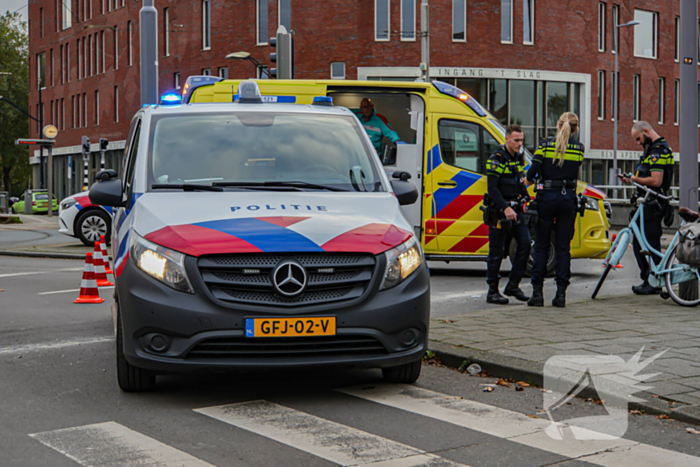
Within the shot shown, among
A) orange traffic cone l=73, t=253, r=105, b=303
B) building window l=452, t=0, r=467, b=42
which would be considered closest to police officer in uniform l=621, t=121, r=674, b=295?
orange traffic cone l=73, t=253, r=105, b=303

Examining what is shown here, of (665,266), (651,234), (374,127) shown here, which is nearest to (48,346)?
(665,266)

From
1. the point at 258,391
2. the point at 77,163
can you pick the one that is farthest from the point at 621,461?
the point at 77,163

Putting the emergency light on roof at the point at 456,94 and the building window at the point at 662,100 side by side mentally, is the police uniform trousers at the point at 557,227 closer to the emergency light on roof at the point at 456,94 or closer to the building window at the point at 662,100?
the emergency light on roof at the point at 456,94

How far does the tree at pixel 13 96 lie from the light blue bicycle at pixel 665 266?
66.6 m

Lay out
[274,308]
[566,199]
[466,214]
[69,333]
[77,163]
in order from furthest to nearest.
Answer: [77,163], [466,214], [566,199], [69,333], [274,308]

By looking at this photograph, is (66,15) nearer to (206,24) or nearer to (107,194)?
(206,24)

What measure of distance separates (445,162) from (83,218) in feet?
32.2

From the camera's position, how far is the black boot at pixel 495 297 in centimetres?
985

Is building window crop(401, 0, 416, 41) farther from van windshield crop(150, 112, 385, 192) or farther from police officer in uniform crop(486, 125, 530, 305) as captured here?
van windshield crop(150, 112, 385, 192)

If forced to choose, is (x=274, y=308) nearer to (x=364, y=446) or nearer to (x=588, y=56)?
(x=364, y=446)

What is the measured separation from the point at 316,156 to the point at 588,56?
37.8 meters

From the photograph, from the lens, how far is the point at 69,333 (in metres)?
8.23

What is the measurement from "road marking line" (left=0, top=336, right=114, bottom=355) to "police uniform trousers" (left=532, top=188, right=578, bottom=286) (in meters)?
4.32

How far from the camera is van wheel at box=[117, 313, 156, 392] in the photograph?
5.54 meters
